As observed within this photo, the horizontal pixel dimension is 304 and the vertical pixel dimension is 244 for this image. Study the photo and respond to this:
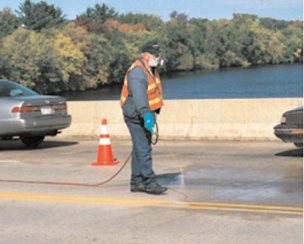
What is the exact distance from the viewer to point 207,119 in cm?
1605

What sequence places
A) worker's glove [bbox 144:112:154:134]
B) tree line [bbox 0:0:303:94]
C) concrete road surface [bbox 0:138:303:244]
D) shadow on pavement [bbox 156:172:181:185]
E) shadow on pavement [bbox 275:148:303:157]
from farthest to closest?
tree line [bbox 0:0:303:94] → shadow on pavement [bbox 275:148:303:157] → shadow on pavement [bbox 156:172:181:185] → worker's glove [bbox 144:112:154:134] → concrete road surface [bbox 0:138:303:244]

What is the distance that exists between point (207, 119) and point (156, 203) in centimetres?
863

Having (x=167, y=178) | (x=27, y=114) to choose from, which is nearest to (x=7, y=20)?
(x=27, y=114)

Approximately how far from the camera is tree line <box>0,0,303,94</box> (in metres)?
93.5

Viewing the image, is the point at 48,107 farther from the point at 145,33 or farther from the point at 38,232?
the point at 145,33

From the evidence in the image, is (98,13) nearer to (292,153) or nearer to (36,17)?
(36,17)

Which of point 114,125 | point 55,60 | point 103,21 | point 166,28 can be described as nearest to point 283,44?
point 166,28

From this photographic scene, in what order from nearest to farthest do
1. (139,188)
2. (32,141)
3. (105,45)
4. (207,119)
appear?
(139,188), (32,141), (207,119), (105,45)

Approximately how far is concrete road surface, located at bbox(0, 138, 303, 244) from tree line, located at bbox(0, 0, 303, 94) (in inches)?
3015

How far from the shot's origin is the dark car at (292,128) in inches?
452

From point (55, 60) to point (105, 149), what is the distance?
3422 inches

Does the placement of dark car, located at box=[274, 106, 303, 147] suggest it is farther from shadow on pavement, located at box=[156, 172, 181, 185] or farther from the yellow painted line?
the yellow painted line

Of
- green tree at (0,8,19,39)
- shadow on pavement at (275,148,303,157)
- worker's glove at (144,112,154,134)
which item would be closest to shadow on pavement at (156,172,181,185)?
worker's glove at (144,112,154,134)

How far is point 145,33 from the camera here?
146 metres
